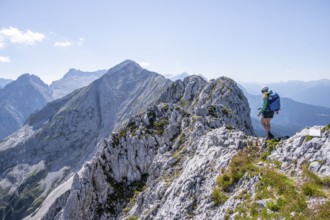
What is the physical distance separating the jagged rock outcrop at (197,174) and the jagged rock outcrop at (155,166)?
5.4 inches

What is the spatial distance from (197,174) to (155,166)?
13.5m

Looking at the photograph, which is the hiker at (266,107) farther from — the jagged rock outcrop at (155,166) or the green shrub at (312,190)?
the green shrub at (312,190)

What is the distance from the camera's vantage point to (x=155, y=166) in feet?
135

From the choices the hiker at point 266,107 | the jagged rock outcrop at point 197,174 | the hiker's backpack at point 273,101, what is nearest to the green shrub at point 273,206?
the jagged rock outcrop at point 197,174

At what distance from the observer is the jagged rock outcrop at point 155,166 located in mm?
28495

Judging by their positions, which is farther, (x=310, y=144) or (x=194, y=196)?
(x=194, y=196)

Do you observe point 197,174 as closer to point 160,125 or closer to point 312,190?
point 312,190

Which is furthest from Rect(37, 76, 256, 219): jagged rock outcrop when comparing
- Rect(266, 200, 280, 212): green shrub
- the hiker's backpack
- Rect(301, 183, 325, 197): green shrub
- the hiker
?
Rect(301, 183, 325, 197): green shrub

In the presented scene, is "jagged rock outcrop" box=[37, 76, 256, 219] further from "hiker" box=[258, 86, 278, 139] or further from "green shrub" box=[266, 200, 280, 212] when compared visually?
"green shrub" box=[266, 200, 280, 212]

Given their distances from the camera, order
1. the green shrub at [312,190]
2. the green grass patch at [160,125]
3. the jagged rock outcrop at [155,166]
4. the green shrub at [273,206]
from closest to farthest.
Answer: the green shrub at [312,190]
the green shrub at [273,206]
the jagged rock outcrop at [155,166]
the green grass patch at [160,125]

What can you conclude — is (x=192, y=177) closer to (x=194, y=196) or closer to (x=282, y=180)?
(x=194, y=196)

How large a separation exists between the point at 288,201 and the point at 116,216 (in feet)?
85.9

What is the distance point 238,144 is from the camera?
30.0 meters

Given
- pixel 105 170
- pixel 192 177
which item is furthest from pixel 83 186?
pixel 192 177
